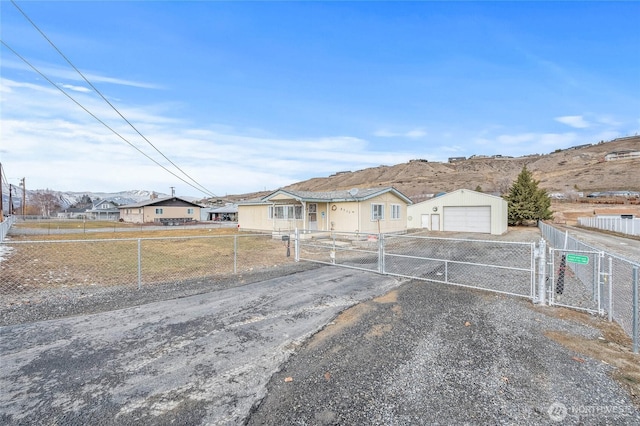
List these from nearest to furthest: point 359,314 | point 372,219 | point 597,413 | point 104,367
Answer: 1. point 597,413
2. point 104,367
3. point 359,314
4. point 372,219

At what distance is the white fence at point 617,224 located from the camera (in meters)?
23.5

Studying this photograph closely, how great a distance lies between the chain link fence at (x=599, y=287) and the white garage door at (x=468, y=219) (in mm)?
16033

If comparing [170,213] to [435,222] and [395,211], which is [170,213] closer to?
[395,211]

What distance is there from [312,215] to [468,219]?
13.9 meters

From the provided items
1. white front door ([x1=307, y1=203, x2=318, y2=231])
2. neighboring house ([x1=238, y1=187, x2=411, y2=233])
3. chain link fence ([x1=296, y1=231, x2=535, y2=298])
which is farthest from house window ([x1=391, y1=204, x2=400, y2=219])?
chain link fence ([x1=296, y1=231, x2=535, y2=298])

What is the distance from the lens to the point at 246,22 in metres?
15.0

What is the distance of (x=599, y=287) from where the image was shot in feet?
18.9

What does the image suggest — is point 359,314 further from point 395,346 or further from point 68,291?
point 68,291

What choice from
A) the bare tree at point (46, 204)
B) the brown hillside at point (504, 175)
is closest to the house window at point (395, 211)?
the brown hillside at point (504, 175)

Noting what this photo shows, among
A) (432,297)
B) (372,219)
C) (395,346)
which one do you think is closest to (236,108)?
(372,219)

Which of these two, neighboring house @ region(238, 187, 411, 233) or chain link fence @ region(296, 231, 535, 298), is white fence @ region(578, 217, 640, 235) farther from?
neighboring house @ region(238, 187, 411, 233)

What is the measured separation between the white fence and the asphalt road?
29.2 metres

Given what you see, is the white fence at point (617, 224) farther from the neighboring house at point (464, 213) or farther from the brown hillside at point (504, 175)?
the brown hillside at point (504, 175)

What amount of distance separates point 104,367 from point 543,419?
191 inches
